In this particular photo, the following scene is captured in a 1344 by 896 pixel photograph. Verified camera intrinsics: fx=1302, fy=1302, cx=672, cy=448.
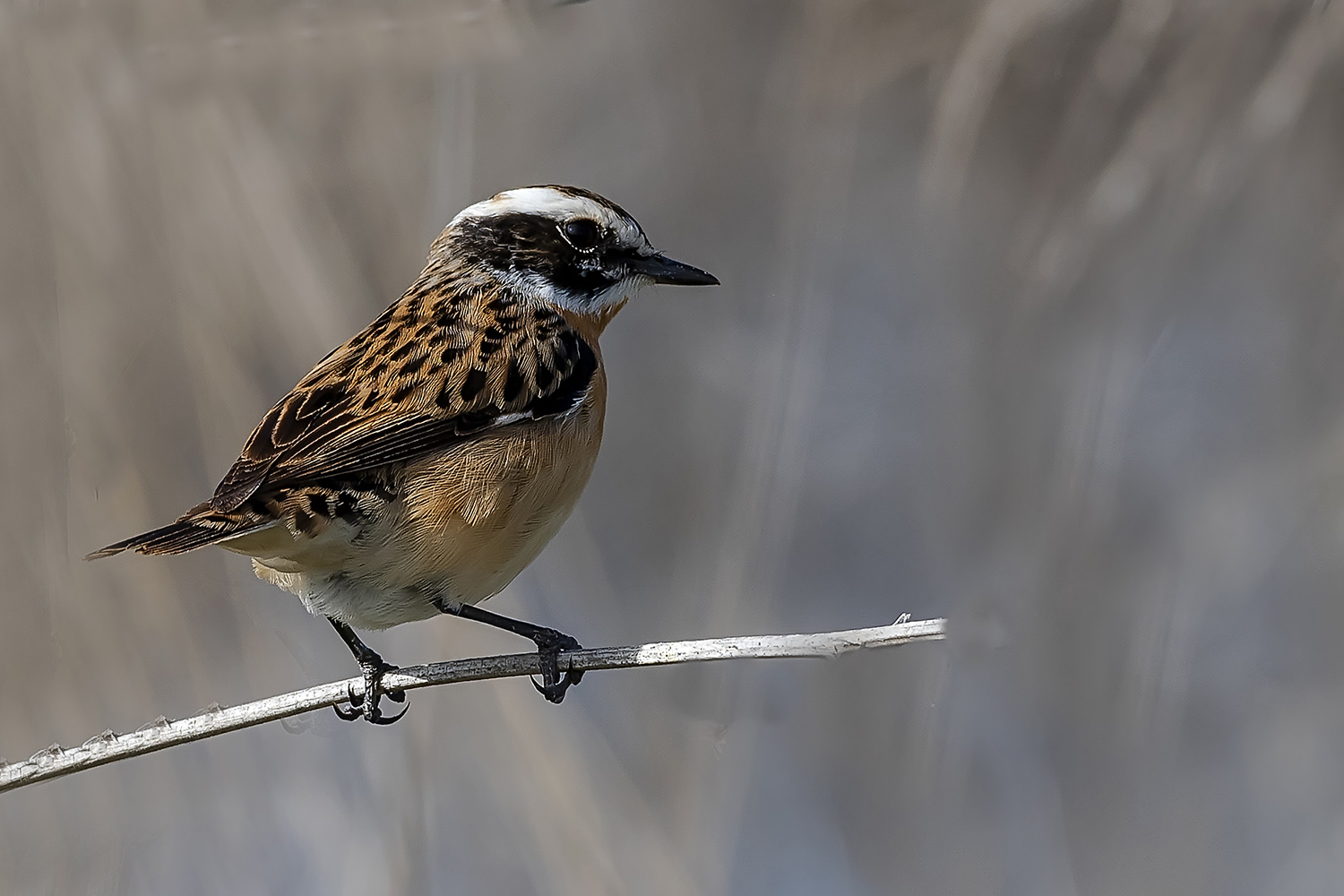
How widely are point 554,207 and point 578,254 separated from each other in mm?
157

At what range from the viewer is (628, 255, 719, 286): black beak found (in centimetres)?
378

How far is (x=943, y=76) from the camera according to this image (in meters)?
4.14

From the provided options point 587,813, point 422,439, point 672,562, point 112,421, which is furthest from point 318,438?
point 672,562

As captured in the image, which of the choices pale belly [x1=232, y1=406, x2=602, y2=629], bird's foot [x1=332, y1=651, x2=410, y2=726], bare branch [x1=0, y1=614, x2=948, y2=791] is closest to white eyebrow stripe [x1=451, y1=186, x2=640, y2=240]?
pale belly [x1=232, y1=406, x2=602, y2=629]

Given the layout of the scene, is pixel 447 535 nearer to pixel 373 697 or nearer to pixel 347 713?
pixel 373 697

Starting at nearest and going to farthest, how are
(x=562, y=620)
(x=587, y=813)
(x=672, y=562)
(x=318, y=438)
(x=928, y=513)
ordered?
1. (x=318, y=438)
2. (x=587, y=813)
3. (x=562, y=620)
4. (x=928, y=513)
5. (x=672, y=562)

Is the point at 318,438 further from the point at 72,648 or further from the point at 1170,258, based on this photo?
the point at 1170,258

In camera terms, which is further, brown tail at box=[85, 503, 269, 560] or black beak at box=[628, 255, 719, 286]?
black beak at box=[628, 255, 719, 286]

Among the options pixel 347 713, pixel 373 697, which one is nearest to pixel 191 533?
pixel 373 697

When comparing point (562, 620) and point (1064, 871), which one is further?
point (562, 620)

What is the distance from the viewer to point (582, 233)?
3820 mm

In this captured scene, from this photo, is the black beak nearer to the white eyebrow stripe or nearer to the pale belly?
the white eyebrow stripe

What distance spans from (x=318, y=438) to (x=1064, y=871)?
229 centimetres

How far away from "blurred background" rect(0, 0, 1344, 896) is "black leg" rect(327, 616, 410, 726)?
11 cm
